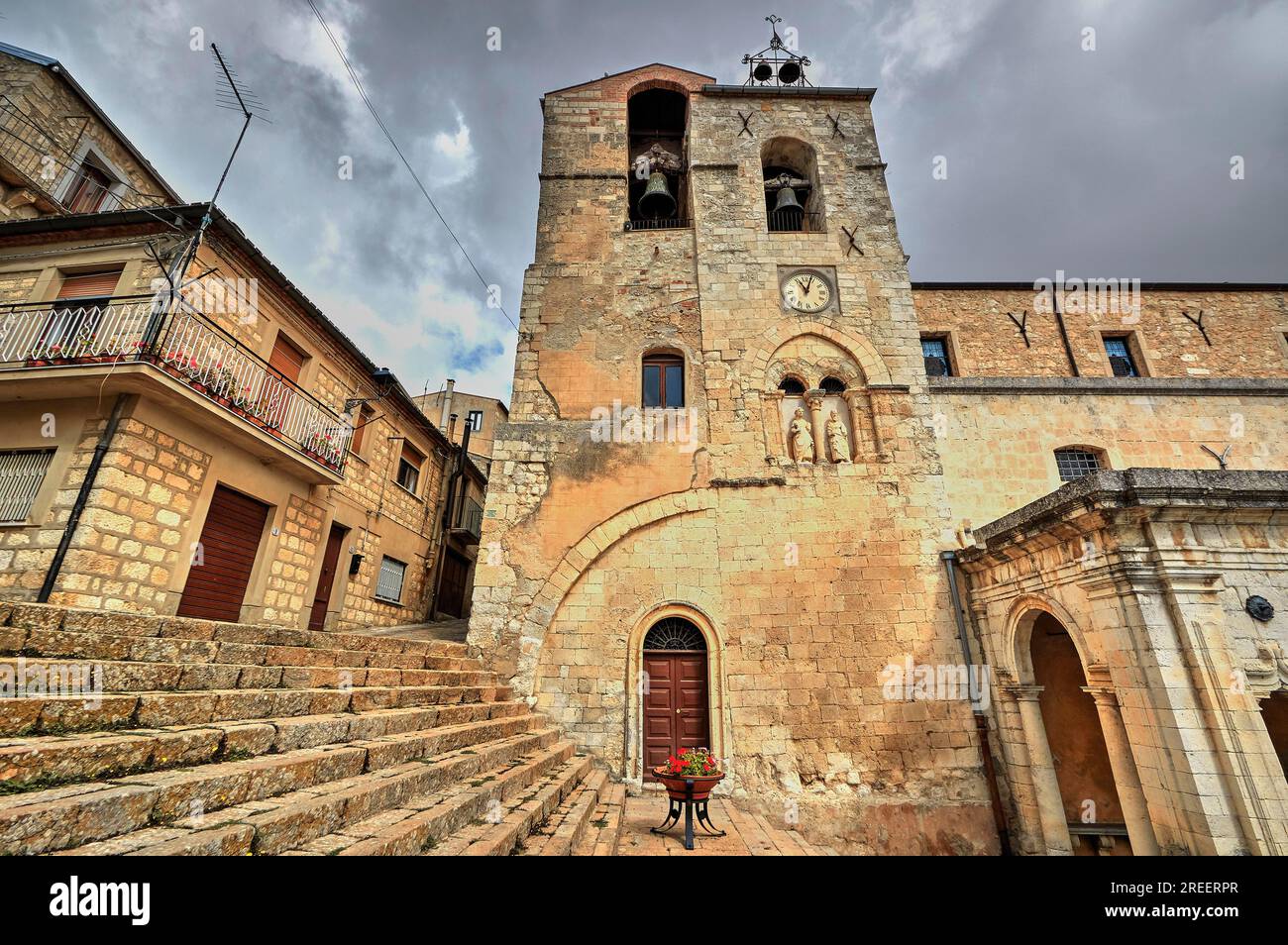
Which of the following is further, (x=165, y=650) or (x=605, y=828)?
(x=605, y=828)

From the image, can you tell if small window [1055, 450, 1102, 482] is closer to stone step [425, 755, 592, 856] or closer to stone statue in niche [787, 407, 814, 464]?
stone statue in niche [787, 407, 814, 464]

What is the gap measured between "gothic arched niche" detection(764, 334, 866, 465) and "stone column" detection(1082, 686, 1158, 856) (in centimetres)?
490

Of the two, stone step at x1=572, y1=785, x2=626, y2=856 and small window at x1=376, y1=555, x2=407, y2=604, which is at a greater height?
small window at x1=376, y1=555, x2=407, y2=604

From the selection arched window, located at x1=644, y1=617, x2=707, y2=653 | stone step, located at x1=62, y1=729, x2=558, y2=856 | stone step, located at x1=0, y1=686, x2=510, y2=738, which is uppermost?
arched window, located at x1=644, y1=617, x2=707, y2=653

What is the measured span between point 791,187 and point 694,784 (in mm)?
12505

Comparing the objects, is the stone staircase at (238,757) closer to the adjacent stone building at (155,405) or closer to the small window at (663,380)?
the adjacent stone building at (155,405)

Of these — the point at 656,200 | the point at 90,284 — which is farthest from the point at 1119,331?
the point at 90,284

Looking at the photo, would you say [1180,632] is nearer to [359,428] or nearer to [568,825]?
[568,825]

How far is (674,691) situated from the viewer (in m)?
8.25

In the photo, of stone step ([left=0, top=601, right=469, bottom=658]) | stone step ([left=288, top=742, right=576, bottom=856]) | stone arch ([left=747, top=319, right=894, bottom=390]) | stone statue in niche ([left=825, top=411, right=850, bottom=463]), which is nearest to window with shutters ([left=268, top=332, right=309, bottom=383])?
stone step ([left=0, top=601, right=469, bottom=658])

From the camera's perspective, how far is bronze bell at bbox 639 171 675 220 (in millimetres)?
11477

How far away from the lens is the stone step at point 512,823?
3.15 m

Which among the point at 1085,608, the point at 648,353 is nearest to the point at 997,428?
the point at 1085,608

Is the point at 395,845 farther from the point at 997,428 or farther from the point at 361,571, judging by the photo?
the point at 997,428
